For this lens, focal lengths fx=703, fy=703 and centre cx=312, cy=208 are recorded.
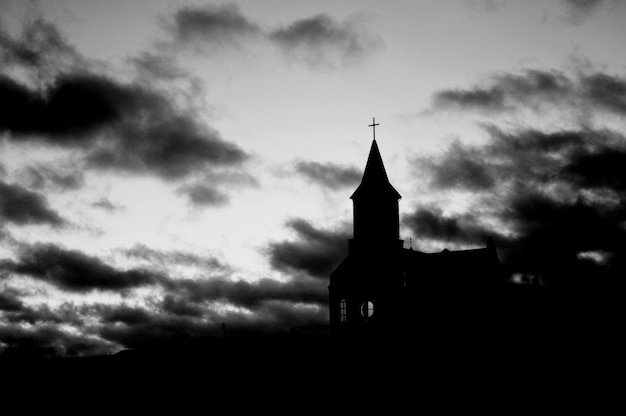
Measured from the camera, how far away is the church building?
53.6 metres

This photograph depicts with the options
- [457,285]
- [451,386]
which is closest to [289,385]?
[451,386]

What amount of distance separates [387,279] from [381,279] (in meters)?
0.47

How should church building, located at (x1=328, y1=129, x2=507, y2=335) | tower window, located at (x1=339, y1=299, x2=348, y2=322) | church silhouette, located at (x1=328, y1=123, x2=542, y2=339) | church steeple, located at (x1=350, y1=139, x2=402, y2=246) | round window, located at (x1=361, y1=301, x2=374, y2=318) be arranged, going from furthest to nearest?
tower window, located at (x1=339, y1=299, x2=348, y2=322), round window, located at (x1=361, y1=301, x2=374, y2=318), church steeple, located at (x1=350, y1=139, x2=402, y2=246), church building, located at (x1=328, y1=129, x2=507, y2=335), church silhouette, located at (x1=328, y1=123, x2=542, y2=339)

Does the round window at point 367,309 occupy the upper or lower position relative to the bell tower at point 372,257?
lower

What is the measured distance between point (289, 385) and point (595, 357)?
57.3 ft

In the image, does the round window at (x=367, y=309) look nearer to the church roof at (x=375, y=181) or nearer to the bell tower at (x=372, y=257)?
the bell tower at (x=372, y=257)

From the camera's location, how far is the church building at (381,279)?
2109 inches

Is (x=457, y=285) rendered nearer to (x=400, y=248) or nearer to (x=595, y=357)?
(x=400, y=248)

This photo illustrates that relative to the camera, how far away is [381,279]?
180ft

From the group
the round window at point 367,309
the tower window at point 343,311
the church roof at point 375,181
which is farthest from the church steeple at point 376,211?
the tower window at point 343,311

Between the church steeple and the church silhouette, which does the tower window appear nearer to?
the church silhouette

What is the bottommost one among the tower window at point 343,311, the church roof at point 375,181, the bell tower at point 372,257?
the tower window at point 343,311

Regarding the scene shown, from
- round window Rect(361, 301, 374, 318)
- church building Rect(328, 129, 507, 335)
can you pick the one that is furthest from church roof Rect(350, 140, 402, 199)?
round window Rect(361, 301, 374, 318)

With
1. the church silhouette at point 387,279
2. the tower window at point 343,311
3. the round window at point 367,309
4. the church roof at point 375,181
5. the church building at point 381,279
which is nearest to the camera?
the church silhouette at point 387,279
